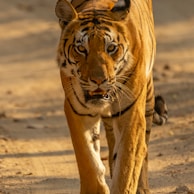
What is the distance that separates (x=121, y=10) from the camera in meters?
6.13

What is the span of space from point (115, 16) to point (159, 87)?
4099mm

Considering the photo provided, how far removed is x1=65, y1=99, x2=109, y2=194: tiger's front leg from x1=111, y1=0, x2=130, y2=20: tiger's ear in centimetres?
66

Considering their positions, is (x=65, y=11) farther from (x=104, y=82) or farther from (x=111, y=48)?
(x=104, y=82)

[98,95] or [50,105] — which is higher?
[98,95]

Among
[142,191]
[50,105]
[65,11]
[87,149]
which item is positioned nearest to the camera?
[65,11]

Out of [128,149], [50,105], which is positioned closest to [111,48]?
[128,149]

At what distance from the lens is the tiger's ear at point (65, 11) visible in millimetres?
6004

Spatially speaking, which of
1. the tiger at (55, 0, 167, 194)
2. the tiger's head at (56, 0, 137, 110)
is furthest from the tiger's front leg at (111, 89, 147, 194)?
the tiger's head at (56, 0, 137, 110)

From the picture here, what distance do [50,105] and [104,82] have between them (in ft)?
13.2

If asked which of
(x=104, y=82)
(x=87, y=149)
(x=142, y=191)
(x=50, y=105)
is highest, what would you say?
(x=104, y=82)

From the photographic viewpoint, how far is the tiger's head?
580 centimetres

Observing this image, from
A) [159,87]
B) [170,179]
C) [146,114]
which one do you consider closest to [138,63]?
[146,114]

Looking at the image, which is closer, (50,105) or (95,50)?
(95,50)

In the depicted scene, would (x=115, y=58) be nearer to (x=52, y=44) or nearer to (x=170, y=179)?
(x=170, y=179)
